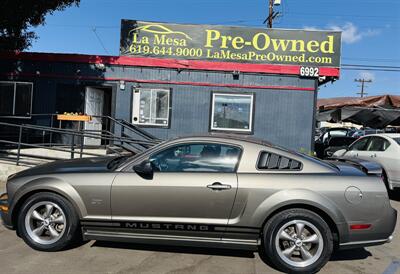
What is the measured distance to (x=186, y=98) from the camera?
12.9 m

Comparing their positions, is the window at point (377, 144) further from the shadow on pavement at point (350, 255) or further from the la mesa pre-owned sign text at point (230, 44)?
the shadow on pavement at point (350, 255)

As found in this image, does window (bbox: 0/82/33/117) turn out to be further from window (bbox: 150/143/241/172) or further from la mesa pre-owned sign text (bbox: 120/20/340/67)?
window (bbox: 150/143/241/172)

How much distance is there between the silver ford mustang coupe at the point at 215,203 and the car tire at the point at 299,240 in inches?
0.4

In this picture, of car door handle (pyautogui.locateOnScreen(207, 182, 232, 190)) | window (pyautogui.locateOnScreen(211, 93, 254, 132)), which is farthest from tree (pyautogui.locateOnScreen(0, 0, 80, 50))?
car door handle (pyautogui.locateOnScreen(207, 182, 232, 190))

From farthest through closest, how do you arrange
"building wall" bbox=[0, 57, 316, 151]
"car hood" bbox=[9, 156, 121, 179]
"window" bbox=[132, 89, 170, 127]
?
"window" bbox=[132, 89, 170, 127], "building wall" bbox=[0, 57, 316, 151], "car hood" bbox=[9, 156, 121, 179]

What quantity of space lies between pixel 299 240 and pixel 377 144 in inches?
263

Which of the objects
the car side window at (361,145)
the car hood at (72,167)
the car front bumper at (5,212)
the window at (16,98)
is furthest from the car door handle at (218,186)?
the window at (16,98)

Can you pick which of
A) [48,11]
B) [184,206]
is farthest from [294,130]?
[184,206]

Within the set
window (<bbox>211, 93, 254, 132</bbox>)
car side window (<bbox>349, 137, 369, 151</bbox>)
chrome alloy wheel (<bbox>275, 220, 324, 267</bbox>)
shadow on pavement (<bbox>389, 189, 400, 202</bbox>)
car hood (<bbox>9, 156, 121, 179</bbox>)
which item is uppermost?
window (<bbox>211, 93, 254, 132</bbox>)

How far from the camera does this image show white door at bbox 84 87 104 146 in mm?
Answer: 13312

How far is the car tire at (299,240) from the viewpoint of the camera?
4656 mm

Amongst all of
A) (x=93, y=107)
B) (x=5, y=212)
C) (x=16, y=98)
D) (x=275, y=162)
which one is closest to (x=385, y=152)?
(x=275, y=162)

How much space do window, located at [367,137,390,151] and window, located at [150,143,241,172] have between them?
643 centimetres

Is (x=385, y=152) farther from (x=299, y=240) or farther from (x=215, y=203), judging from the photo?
(x=215, y=203)
